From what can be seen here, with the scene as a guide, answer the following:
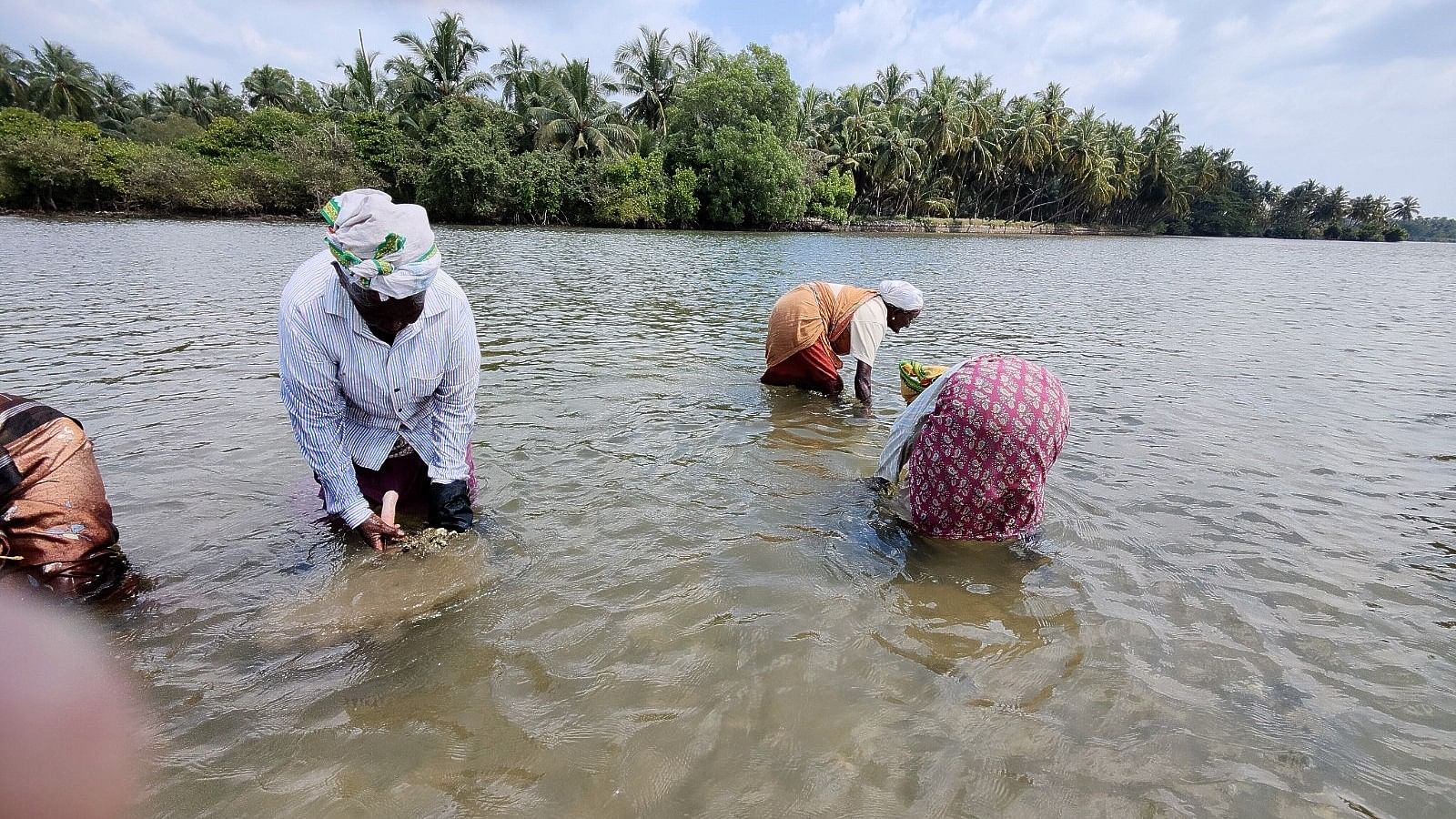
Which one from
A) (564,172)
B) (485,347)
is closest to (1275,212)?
(564,172)

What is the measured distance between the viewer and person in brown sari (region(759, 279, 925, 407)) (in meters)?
5.67

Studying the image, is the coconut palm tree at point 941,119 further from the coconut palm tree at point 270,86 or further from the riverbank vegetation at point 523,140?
the coconut palm tree at point 270,86

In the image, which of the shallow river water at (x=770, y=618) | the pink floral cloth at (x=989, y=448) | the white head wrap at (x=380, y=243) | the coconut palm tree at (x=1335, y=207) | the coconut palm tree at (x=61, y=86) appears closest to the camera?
the shallow river water at (x=770, y=618)

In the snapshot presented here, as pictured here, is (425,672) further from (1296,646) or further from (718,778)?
(1296,646)

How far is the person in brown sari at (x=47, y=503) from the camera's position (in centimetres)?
230

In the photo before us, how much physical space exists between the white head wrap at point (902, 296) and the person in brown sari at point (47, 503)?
4.83 metres

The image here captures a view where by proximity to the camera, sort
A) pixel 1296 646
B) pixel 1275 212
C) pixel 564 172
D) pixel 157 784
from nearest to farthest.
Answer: pixel 157 784 → pixel 1296 646 → pixel 564 172 → pixel 1275 212

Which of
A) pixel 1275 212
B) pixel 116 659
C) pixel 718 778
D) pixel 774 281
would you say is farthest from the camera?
pixel 1275 212

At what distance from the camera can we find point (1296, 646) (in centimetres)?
285

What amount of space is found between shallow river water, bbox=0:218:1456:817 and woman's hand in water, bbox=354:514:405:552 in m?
0.13

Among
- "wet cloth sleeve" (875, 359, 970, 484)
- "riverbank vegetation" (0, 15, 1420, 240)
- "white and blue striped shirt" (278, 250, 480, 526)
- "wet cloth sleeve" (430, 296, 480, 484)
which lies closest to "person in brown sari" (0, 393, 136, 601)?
"white and blue striped shirt" (278, 250, 480, 526)

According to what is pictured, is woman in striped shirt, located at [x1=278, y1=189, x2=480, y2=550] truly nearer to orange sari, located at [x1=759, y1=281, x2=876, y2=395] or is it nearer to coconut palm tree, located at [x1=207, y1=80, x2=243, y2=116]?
orange sari, located at [x1=759, y1=281, x2=876, y2=395]

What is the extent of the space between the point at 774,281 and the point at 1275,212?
113502mm

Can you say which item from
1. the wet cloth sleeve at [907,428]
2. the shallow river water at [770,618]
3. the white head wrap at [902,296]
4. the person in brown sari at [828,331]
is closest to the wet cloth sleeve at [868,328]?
the person in brown sari at [828,331]
